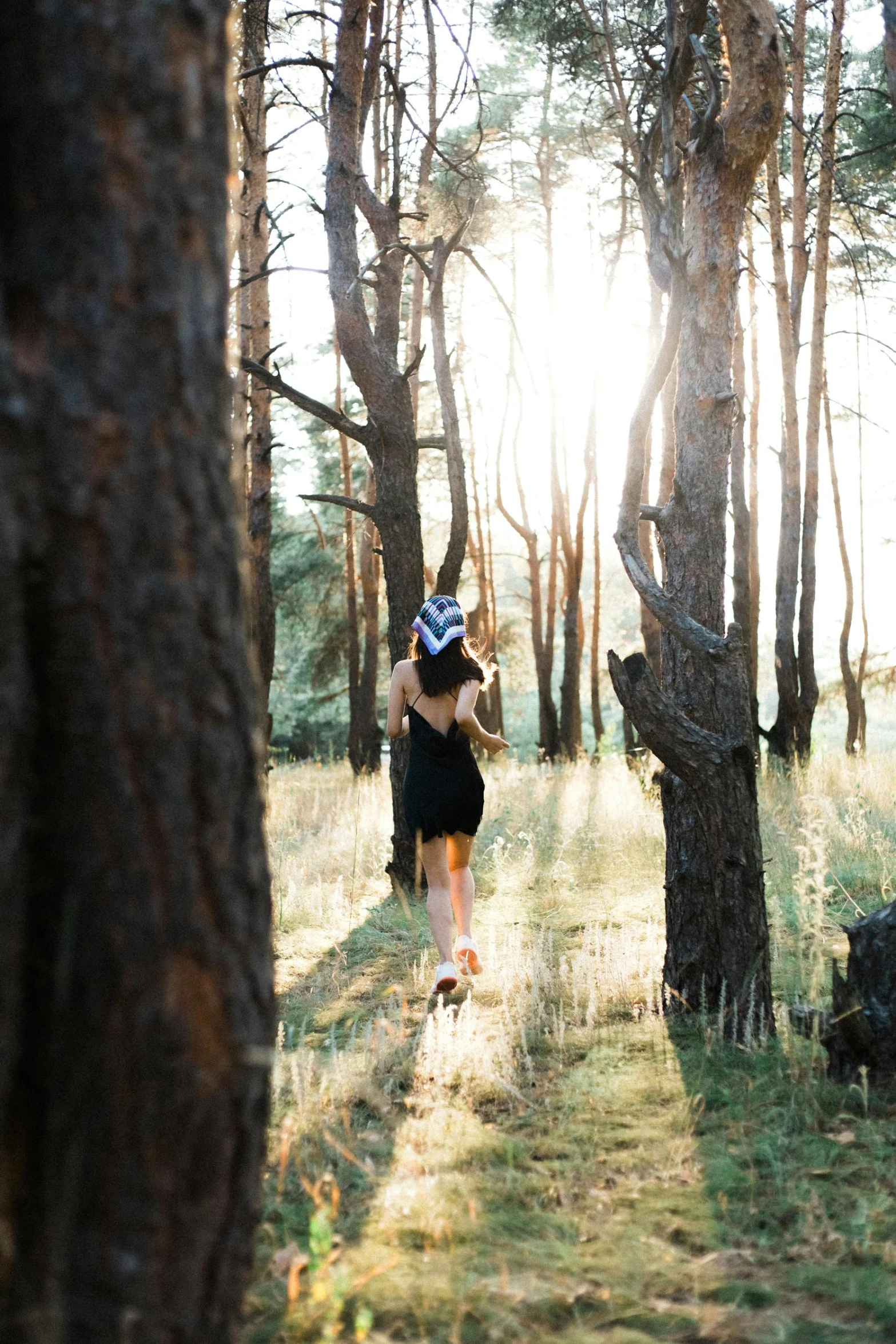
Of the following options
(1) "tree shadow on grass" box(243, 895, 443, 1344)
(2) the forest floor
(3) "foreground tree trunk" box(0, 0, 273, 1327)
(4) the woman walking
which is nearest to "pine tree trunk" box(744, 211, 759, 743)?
(2) the forest floor

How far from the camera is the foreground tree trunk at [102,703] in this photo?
1788 mm

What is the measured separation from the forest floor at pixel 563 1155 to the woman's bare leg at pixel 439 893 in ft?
0.93

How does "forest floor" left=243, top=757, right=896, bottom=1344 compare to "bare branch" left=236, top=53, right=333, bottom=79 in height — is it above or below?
below

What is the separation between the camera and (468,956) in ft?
19.3

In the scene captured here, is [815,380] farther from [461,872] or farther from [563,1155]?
[563,1155]

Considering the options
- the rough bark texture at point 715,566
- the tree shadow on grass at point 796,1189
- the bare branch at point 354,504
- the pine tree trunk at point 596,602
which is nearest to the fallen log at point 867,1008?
the tree shadow on grass at point 796,1189

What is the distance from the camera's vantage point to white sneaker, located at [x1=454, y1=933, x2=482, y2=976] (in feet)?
19.2

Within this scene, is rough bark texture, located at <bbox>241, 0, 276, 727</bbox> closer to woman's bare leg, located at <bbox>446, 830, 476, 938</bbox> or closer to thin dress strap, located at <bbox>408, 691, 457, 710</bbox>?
thin dress strap, located at <bbox>408, 691, 457, 710</bbox>

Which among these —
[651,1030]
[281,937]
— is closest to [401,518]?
[281,937]

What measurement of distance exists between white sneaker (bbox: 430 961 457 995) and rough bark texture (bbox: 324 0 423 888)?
255cm

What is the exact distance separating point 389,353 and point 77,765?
722 centimetres

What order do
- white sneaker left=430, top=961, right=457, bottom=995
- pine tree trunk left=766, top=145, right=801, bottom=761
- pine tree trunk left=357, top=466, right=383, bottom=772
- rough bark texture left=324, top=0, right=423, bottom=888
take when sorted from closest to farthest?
white sneaker left=430, top=961, right=457, bottom=995 < rough bark texture left=324, top=0, right=423, bottom=888 < pine tree trunk left=766, top=145, right=801, bottom=761 < pine tree trunk left=357, top=466, right=383, bottom=772

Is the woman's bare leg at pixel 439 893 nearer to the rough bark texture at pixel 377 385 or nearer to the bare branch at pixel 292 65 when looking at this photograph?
the rough bark texture at pixel 377 385

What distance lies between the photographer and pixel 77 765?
1.82 metres
